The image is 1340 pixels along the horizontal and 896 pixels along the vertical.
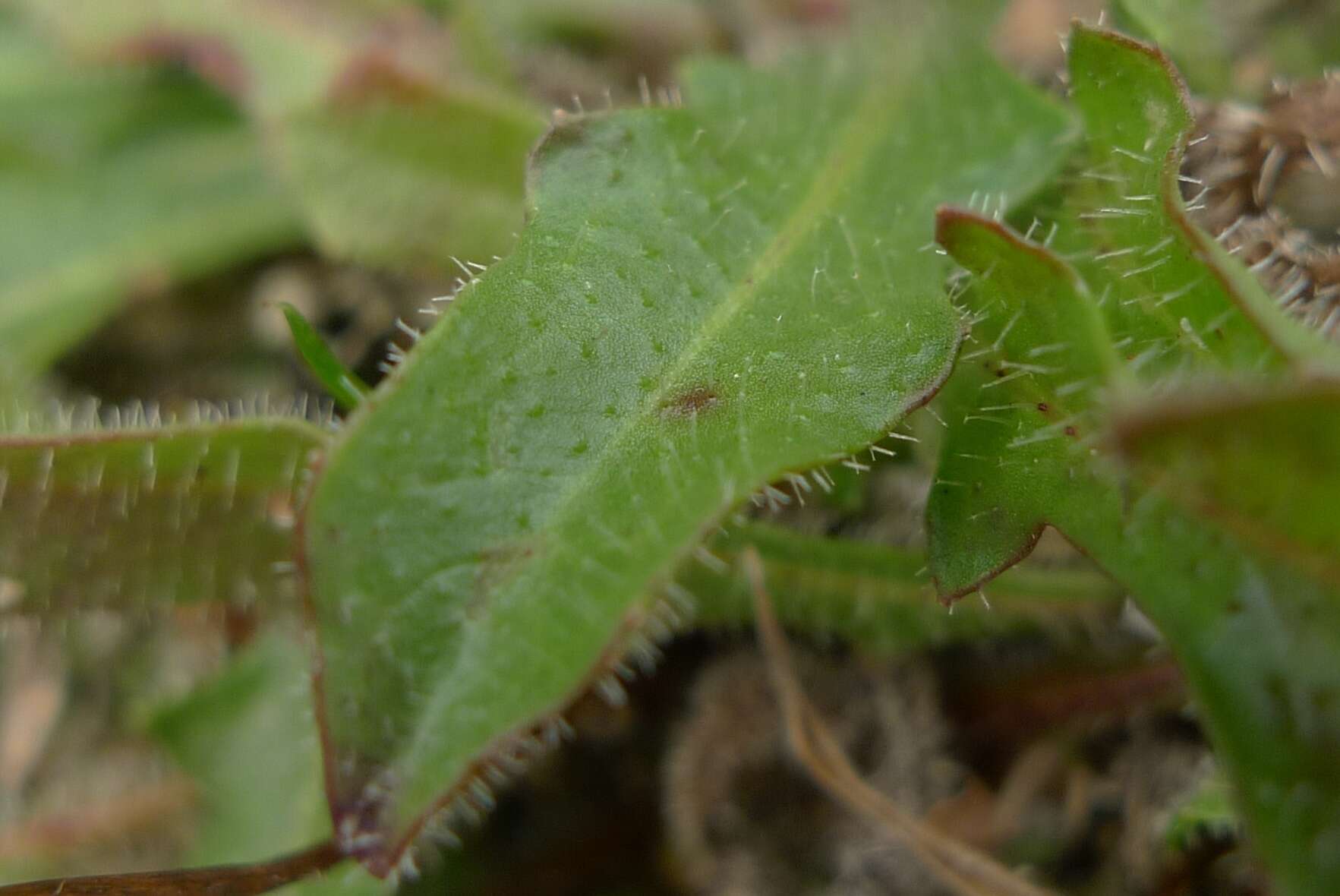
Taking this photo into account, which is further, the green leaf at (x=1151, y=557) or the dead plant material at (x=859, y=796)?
the dead plant material at (x=859, y=796)

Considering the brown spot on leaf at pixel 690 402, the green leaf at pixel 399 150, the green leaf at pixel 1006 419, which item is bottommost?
the green leaf at pixel 399 150

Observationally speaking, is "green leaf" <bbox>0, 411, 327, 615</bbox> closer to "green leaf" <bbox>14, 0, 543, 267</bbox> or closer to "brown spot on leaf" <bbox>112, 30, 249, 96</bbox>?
"green leaf" <bbox>14, 0, 543, 267</bbox>

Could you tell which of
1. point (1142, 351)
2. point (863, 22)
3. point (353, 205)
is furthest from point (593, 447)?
point (863, 22)

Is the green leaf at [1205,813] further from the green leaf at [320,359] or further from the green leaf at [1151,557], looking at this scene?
the green leaf at [320,359]

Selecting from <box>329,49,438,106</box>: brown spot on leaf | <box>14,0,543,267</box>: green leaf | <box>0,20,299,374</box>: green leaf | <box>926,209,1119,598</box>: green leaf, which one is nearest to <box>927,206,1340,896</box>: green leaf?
<box>926,209,1119,598</box>: green leaf

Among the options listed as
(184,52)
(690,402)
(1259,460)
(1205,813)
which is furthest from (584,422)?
(184,52)

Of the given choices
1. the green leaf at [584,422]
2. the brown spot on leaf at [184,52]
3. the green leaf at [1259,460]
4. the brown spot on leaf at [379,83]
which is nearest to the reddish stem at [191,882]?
the green leaf at [584,422]
